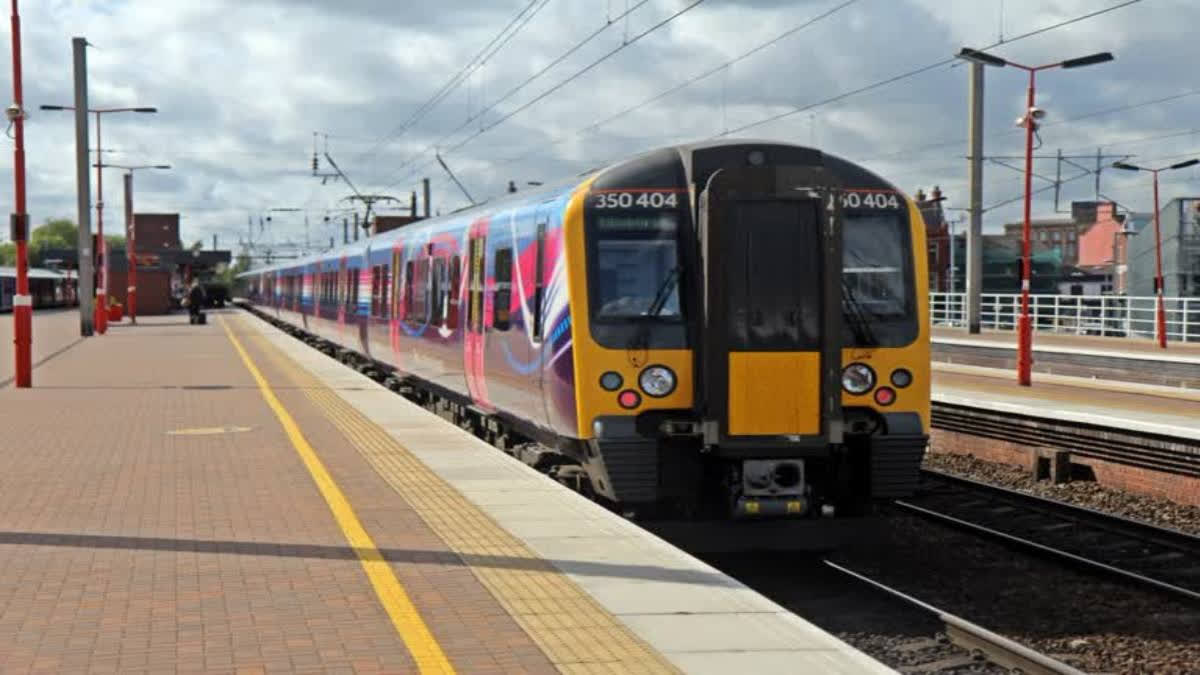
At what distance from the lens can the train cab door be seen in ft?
33.2

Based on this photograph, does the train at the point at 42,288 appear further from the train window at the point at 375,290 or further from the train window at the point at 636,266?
the train window at the point at 636,266

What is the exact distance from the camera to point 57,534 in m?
9.77

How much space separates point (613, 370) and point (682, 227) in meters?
1.16

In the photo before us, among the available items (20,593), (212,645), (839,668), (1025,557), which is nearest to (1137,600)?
(1025,557)

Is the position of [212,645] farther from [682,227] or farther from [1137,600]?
[1137,600]

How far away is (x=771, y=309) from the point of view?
10.2 m

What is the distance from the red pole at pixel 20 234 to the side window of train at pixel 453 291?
9.95 m

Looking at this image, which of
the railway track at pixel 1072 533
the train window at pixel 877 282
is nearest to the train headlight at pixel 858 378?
the train window at pixel 877 282

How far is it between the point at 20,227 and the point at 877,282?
58.3ft

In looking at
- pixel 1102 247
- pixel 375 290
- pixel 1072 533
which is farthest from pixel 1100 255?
pixel 1072 533

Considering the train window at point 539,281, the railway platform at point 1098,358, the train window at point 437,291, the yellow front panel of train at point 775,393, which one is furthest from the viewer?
the railway platform at point 1098,358

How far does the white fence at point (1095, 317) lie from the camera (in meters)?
38.8

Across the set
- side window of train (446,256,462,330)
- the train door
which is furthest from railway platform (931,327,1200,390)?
the train door

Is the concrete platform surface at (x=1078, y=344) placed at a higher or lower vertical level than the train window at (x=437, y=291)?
lower
